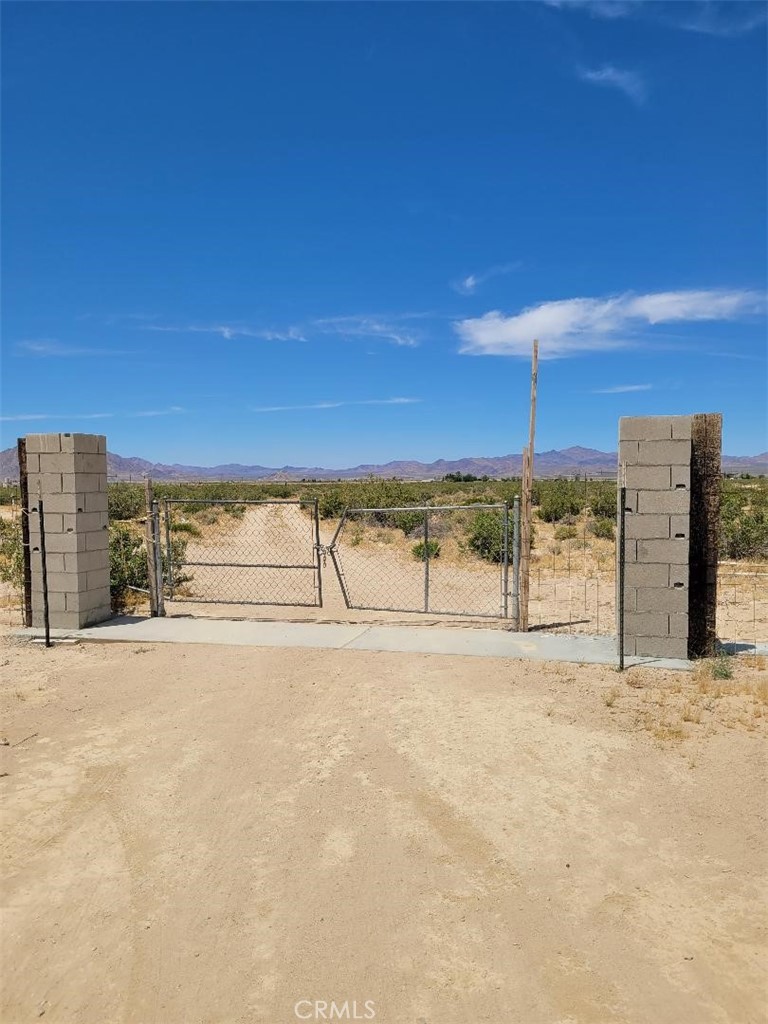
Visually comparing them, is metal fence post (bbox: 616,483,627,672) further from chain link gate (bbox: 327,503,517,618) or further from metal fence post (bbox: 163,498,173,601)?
metal fence post (bbox: 163,498,173,601)

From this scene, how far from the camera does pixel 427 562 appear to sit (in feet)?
37.6

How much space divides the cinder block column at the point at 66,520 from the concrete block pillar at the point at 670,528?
7466 mm

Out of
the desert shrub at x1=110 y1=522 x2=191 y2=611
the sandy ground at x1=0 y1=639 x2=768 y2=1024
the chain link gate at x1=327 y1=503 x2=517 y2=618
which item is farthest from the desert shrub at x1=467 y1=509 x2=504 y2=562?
the sandy ground at x1=0 y1=639 x2=768 y2=1024

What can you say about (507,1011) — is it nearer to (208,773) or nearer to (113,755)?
(208,773)

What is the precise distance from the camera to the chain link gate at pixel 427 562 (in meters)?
11.8

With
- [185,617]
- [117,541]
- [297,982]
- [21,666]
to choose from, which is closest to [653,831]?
[297,982]

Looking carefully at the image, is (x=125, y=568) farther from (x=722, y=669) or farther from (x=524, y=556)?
(x=722, y=669)

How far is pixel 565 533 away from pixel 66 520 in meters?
16.5

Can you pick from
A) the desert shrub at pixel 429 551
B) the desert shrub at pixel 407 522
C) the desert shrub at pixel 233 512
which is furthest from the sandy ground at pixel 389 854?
the desert shrub at pixel 233 512

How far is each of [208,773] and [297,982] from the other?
8.06ft

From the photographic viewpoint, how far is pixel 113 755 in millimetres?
5965

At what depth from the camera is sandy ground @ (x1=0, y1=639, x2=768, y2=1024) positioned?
130 inches

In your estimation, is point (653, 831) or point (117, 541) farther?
point (117, 541)

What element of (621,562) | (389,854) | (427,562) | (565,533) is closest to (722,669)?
(621,562)
